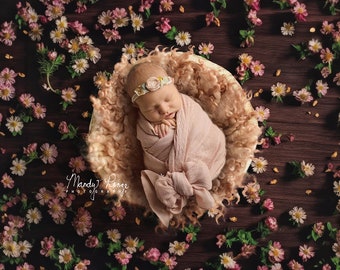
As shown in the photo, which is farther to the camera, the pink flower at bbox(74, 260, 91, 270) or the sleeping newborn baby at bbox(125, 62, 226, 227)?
the pink flower at bbox(74, 260, 91, 270)

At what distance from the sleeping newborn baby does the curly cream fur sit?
0.16 ft

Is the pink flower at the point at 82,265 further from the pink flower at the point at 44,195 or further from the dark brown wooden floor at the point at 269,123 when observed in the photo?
the pink flower at the point at 44,195

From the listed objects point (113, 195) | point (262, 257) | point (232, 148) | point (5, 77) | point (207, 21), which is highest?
point (207, 21)

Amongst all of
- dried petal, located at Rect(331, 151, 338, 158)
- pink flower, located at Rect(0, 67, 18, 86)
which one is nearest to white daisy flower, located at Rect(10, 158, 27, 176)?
pink flower, located at Rect(0, 67, 18, 86)

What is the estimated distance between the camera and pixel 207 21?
3.88ft

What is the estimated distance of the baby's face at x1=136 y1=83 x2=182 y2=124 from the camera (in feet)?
3.20

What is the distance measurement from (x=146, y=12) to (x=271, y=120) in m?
0.49

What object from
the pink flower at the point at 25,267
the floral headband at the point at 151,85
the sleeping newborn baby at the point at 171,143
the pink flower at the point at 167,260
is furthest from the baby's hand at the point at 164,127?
the pink flower at the point at 25,267

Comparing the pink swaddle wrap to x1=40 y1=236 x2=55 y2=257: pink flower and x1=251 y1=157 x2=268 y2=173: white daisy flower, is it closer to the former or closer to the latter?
x1=251 y1=157 x2=268 y2=173: white daisy flower

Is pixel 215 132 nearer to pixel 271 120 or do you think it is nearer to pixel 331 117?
pixel 271 120

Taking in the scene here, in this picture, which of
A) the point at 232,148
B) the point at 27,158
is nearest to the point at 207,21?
the point at 232,148

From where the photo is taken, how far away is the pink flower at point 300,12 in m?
1.16

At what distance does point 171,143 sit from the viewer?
102cm

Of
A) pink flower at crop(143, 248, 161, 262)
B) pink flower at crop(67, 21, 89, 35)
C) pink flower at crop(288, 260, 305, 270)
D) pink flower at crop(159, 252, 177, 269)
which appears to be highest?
pink flower at crop(67, 21, 89, 35)
